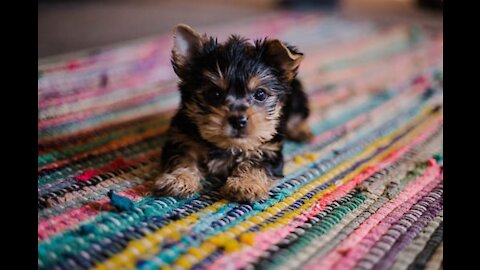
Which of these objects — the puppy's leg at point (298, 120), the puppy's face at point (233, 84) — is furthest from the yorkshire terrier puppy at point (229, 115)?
the puppy's leg at point (298, 120)

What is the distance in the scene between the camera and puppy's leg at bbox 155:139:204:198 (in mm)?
1658

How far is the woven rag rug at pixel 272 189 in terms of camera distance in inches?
53.2

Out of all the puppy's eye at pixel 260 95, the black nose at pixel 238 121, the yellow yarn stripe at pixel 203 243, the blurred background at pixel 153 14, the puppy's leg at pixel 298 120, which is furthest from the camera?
the blurred background at pixel 153 14

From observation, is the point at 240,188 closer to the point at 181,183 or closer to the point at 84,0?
the point at 181,183

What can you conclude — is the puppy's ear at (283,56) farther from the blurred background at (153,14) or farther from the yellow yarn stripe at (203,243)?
the blurred background at (153,14)

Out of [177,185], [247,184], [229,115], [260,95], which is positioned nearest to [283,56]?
[260,95]

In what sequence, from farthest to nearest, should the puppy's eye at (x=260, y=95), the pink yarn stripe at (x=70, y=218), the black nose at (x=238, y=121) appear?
the puppy's eye at (x=260, y=95) < the black nose at (x=238, y=121) < the pink yarn stripe at (x=70, y=218)

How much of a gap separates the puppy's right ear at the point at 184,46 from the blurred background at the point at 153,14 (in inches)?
81.0

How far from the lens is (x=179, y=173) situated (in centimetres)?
172

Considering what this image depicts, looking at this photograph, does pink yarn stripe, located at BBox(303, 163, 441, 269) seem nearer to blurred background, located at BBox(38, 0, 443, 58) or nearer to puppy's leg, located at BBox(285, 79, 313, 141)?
puppy's leg, located at BBox(285, 79, 313, 141)

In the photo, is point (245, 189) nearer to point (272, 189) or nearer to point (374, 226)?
point (272, 189)

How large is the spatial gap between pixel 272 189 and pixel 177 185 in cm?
32
